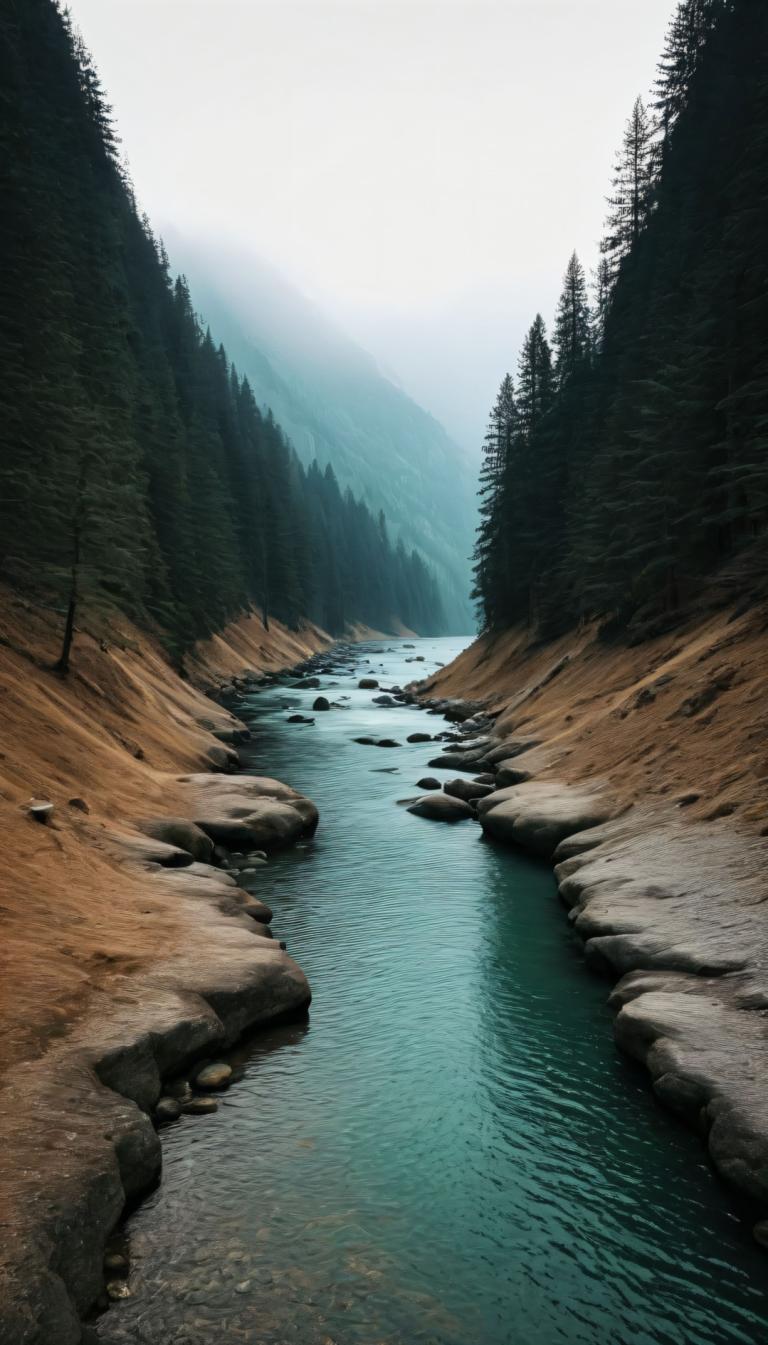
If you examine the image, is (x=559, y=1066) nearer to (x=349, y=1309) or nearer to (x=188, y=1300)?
(x=349, y=1309)

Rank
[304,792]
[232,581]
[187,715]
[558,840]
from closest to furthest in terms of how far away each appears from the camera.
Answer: [558,840]
[304,792]
[187,715]
[232,581]

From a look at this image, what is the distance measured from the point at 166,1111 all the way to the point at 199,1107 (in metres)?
0.46

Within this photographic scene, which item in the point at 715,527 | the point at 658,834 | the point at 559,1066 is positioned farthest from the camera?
the point at 715,527

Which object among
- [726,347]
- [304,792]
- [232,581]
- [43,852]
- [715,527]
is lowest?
[304,792]

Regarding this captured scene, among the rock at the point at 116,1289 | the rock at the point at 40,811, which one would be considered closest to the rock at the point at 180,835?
the rock at the point at 40,811

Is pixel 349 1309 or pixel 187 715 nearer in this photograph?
pixel 349 1309

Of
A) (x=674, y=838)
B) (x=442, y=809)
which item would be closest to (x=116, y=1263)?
(x=674, y=838)

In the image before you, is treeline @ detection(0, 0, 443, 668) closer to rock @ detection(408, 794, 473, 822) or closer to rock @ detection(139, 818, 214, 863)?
rock @ detection(139, 818, 214, 863)

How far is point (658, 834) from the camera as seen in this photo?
17578mm

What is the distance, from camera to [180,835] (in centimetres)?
2003

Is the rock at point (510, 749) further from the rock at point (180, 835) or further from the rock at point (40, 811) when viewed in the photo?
the rock at point (40, 811)

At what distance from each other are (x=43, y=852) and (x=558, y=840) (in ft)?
42.7

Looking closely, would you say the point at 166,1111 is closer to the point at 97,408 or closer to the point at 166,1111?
the point at 166,1111

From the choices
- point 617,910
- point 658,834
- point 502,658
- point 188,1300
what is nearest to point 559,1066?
point 617,910
